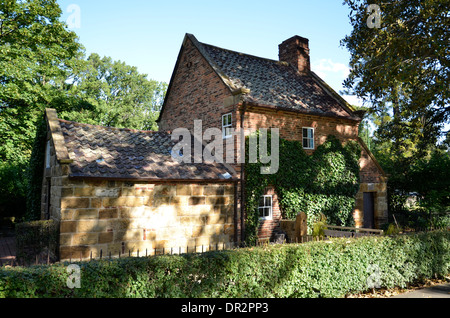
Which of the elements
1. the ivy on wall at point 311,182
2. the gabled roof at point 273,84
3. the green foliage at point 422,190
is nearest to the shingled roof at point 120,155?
the ivy on wall at point 311,182

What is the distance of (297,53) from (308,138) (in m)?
6.95

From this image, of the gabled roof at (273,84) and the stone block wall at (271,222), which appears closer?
the stone block wall at (271,222)

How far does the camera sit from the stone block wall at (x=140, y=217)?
949cm

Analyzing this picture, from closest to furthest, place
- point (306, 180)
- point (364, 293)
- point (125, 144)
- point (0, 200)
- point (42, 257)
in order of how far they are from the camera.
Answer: point (364, 293), point (42, 257), point (125, 144), point (306, 180), point (0, 200)

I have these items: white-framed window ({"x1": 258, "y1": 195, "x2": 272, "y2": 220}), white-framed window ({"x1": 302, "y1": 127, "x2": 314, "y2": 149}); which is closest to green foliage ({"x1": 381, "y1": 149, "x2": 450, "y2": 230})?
white-framed window ({"x1": 302, "y1": 127, "x2": 314, "y2": 149})

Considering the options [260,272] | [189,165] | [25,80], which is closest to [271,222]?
[189,165]

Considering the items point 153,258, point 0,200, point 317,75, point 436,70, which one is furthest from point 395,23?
point 0,200

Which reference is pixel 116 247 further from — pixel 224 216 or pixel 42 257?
pixel 224 216

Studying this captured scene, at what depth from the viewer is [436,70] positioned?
1528 cm

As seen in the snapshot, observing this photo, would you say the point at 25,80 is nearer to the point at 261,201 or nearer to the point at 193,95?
the point at 193,95

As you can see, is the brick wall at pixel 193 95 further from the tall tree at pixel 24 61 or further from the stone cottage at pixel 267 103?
the tall tree at pixel 24 61

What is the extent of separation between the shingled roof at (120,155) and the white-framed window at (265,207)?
2.11 meters

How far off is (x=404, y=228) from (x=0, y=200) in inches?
927

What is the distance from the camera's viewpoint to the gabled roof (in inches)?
587
